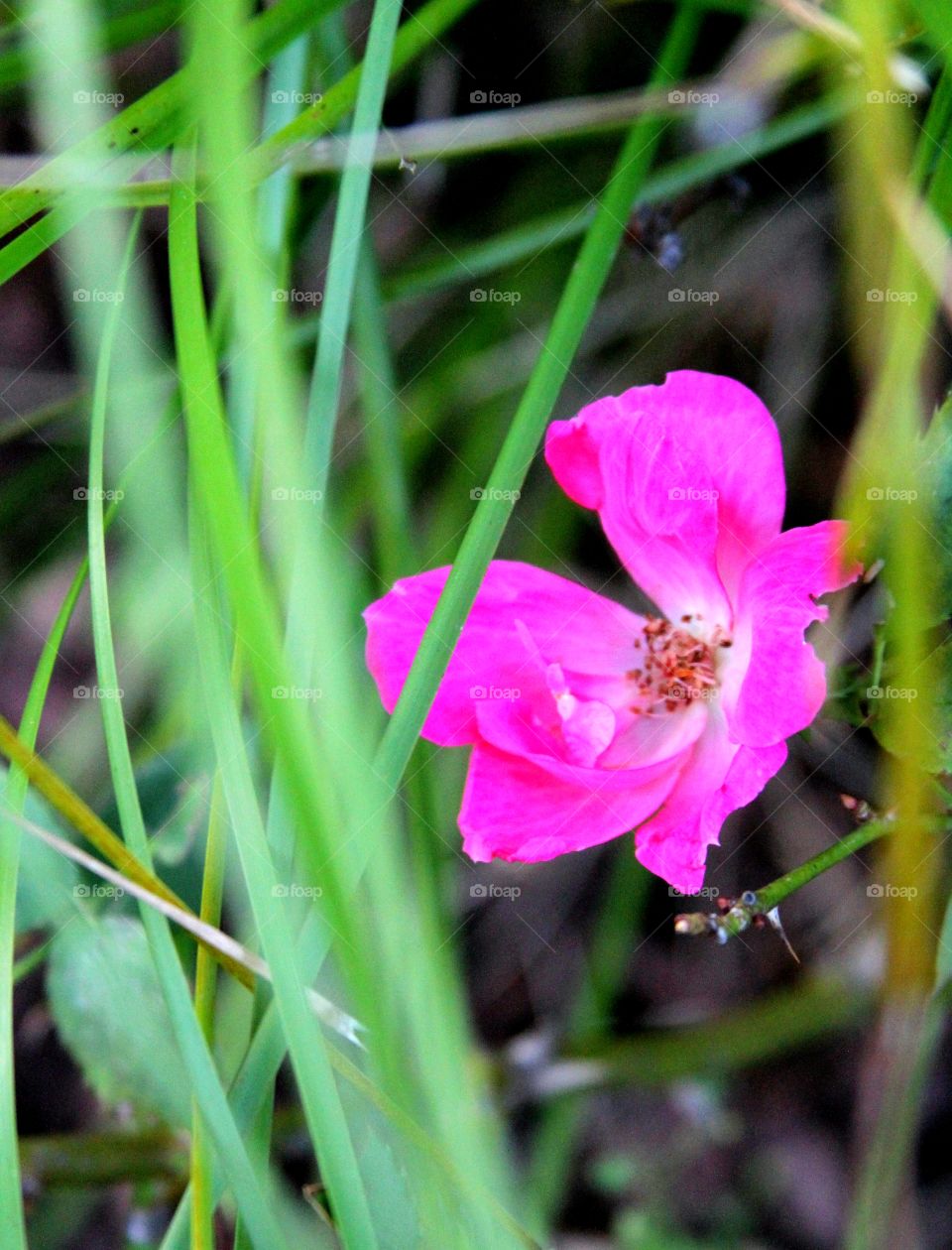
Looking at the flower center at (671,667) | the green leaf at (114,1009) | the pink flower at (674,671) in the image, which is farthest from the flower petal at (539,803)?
the green leaf at (114,1009)

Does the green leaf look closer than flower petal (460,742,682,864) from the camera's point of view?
No

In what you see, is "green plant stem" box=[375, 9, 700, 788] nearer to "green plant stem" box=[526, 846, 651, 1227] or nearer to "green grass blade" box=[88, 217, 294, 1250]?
"green grass blade" box=[88, 217, 294, 1250]

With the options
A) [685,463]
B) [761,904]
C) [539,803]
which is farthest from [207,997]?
[685,463]

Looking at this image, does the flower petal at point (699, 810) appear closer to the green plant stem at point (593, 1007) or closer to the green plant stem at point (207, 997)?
the green plant stem at point (207, 997)

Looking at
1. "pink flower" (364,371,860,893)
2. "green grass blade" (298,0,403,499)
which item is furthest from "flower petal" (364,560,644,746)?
"green grass blade" (298,0,403,499)

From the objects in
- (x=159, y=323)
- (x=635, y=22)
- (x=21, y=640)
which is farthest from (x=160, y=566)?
(x=635, y=22)

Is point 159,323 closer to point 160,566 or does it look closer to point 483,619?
point 160,566

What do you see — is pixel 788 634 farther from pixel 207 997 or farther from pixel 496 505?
pixel 207 997
